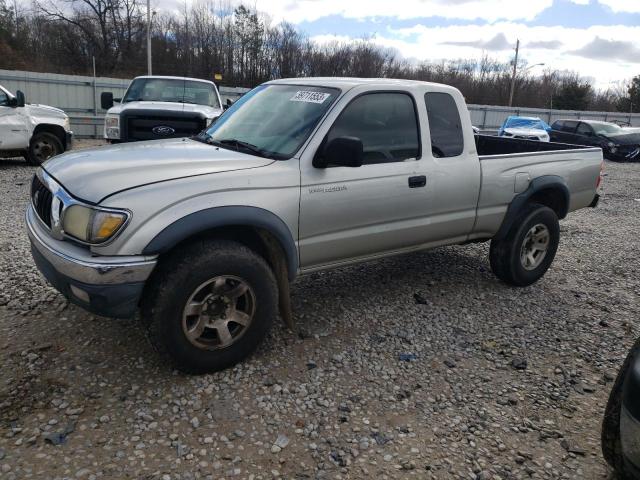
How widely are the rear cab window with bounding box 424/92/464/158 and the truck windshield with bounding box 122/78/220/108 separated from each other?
6.54 metres

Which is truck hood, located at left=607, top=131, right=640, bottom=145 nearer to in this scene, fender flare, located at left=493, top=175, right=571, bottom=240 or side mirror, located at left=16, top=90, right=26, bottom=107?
fender flare, located at left=493, top=175, right=571, bottom=240

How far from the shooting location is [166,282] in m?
2.97

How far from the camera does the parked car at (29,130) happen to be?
9969 millimetres

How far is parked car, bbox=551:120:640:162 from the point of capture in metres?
20.2

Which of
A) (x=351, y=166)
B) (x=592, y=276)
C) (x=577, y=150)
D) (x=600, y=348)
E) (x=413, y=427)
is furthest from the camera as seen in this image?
(x=592, y=276)

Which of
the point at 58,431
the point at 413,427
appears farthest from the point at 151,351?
the point at 413,427

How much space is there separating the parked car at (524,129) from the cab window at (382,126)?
15.9 meters

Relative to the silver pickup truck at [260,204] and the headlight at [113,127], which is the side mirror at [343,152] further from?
the headlight at [113,127]

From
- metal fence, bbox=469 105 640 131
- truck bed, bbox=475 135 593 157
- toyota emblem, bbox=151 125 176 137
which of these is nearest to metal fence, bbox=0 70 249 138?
toyota emblem, bbox=151 125 176 137

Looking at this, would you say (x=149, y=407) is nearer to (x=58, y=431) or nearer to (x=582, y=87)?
(x=58, y=431)

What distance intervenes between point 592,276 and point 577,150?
1426 millimetres

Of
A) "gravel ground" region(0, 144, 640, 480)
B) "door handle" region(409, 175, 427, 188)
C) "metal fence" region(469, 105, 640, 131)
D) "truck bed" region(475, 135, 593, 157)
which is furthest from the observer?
"metal fence" region(469, 105, 640, 131)

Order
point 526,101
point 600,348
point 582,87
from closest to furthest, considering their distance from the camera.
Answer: point 600,348
point 582,87
point 526,101

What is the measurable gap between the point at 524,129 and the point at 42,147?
16577 mm
